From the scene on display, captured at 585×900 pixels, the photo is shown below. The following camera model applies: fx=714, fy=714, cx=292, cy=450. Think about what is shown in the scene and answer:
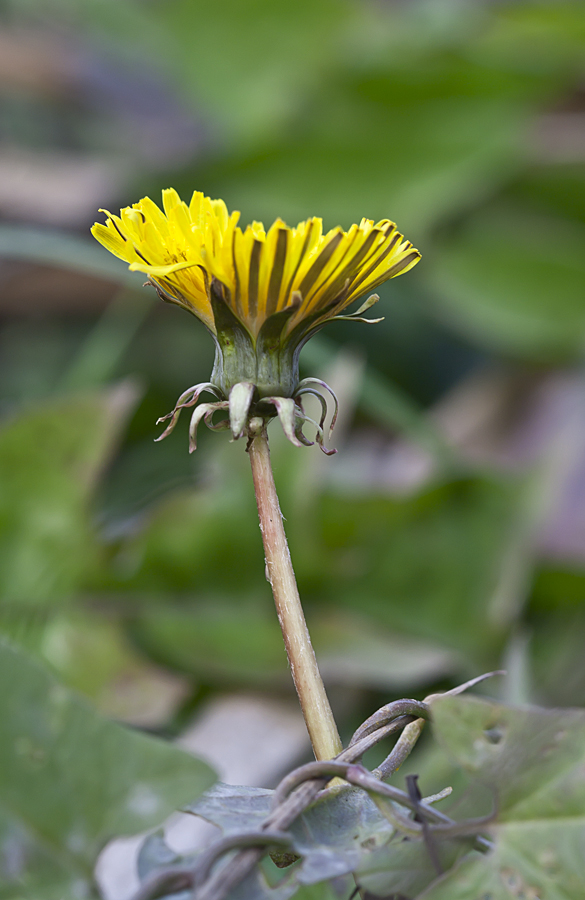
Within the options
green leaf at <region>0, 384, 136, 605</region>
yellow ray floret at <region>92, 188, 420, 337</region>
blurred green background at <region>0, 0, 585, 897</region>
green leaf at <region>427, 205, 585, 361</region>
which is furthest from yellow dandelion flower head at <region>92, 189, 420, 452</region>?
green leaf at <region>427, 205, 585, 361</region>

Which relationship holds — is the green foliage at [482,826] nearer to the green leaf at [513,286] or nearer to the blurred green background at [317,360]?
the blurred green background at [317,360]

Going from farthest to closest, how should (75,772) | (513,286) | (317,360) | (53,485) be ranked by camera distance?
(513,286) < (317,360) < (53,485) < (75,772)

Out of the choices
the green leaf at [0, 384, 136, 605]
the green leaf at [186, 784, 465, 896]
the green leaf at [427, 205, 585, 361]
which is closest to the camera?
the green leaf at [186, 784, 465, 896]

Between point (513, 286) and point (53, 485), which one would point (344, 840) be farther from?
point (513, 286)

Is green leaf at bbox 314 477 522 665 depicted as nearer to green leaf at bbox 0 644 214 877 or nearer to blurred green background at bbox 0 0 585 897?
blurred green background at bbox 0 0 585 897

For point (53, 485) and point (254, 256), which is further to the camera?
point (53, 485)

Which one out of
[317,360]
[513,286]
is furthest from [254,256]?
[513,286]

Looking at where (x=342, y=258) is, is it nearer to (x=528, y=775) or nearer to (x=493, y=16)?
(x=528, y=775)
